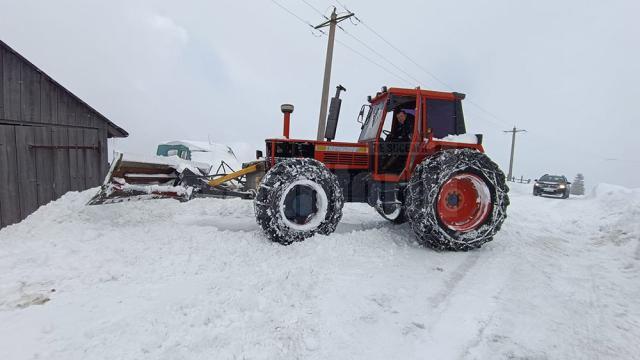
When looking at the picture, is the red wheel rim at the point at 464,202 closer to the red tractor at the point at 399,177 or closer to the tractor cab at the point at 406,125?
the red tractor at the point at 399,177

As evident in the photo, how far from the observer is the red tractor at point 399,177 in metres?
4.23

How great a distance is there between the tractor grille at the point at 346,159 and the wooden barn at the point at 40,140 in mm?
7627

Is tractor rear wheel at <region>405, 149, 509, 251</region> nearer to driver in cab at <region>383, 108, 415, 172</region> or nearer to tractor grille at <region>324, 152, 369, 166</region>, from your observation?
driver in cab at <region>383, 108, 415, 172</region>

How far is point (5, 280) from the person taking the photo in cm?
295

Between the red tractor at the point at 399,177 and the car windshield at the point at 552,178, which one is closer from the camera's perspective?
the red tractor at the point at 399,177

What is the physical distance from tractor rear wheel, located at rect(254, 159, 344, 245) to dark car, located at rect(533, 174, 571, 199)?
21.5 metres

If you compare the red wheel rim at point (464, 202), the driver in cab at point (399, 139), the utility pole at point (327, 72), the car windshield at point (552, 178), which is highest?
the utility pole at point (327, 72)

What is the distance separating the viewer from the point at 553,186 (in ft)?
66.3

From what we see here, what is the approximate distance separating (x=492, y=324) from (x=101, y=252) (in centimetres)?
425

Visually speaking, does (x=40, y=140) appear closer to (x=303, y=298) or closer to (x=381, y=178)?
(x=381, y=178)

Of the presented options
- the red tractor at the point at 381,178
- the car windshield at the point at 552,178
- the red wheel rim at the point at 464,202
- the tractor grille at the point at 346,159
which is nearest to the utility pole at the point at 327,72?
the red tractor at the point at 381,178

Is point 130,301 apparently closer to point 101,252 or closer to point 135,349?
point 135,349

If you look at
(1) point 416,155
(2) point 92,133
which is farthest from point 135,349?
(2) point 92,133

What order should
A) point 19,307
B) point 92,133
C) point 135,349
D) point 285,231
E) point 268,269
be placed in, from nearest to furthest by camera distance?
1. point 135,349
2. point 19,307
3. point 268,269
4. point 285,231
5. point 92,133
